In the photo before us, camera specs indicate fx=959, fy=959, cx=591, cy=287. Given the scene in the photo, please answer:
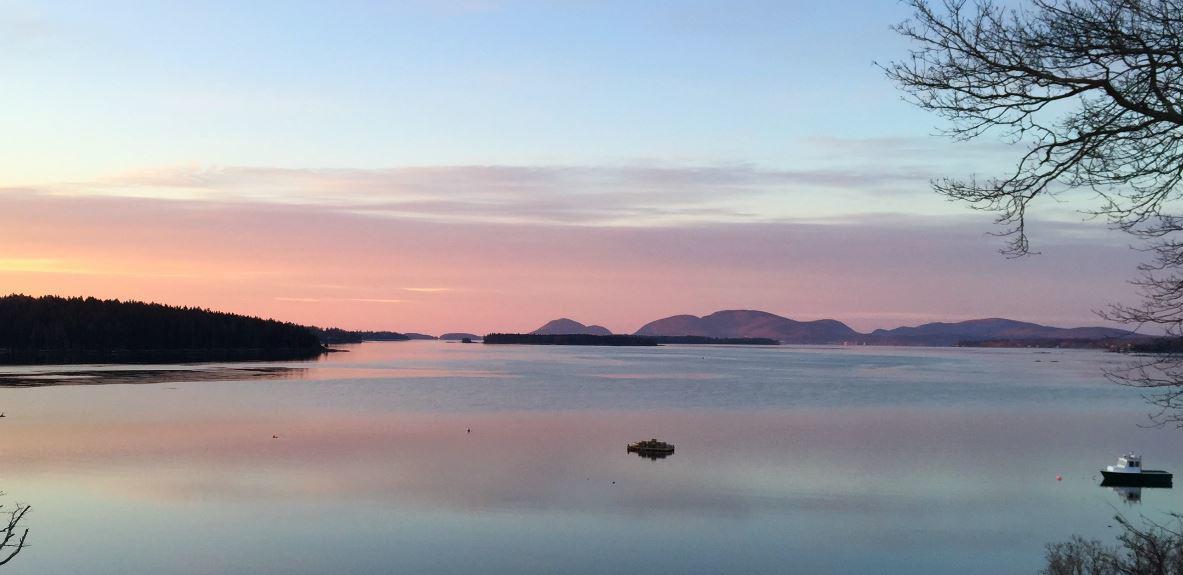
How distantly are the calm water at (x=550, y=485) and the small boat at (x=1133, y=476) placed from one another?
60cm

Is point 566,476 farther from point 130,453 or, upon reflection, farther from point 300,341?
point 300,341

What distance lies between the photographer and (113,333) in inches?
4483

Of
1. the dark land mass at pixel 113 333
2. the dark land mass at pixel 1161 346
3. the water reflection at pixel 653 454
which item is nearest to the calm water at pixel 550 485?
the water reflection at pixel 653 454

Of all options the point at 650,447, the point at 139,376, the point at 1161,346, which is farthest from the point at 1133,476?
the point at 139,376

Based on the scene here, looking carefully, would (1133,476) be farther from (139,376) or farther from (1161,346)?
(139,376)

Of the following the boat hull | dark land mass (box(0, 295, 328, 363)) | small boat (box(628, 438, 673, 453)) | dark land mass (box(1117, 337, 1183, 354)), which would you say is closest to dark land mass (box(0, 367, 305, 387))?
dark land mass (box(0, 295, 328, 363))

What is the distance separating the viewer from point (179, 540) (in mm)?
18188

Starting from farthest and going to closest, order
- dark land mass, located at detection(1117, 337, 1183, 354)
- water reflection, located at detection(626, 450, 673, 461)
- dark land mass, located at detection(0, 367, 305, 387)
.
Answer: dark land mass, located at detection(0, 367, 305, 387) → water reflection, located at detection(626, 450, 673, 461) → dark land mass, located at detection(1117, 337, 1183, 354)

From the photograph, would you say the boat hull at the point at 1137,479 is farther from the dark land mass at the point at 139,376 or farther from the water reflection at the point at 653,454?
the dark land mass at the point at 139,376

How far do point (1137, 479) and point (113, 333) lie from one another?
114m

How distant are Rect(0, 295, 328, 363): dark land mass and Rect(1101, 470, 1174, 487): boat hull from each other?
88822 millimetres

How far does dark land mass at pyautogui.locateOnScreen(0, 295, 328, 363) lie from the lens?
10794 centimetres

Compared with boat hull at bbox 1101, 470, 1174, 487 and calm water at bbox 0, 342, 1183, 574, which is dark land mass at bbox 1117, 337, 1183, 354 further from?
boat hull at bbox 1101, 470, 1174, 487

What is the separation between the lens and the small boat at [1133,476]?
1003 inches
